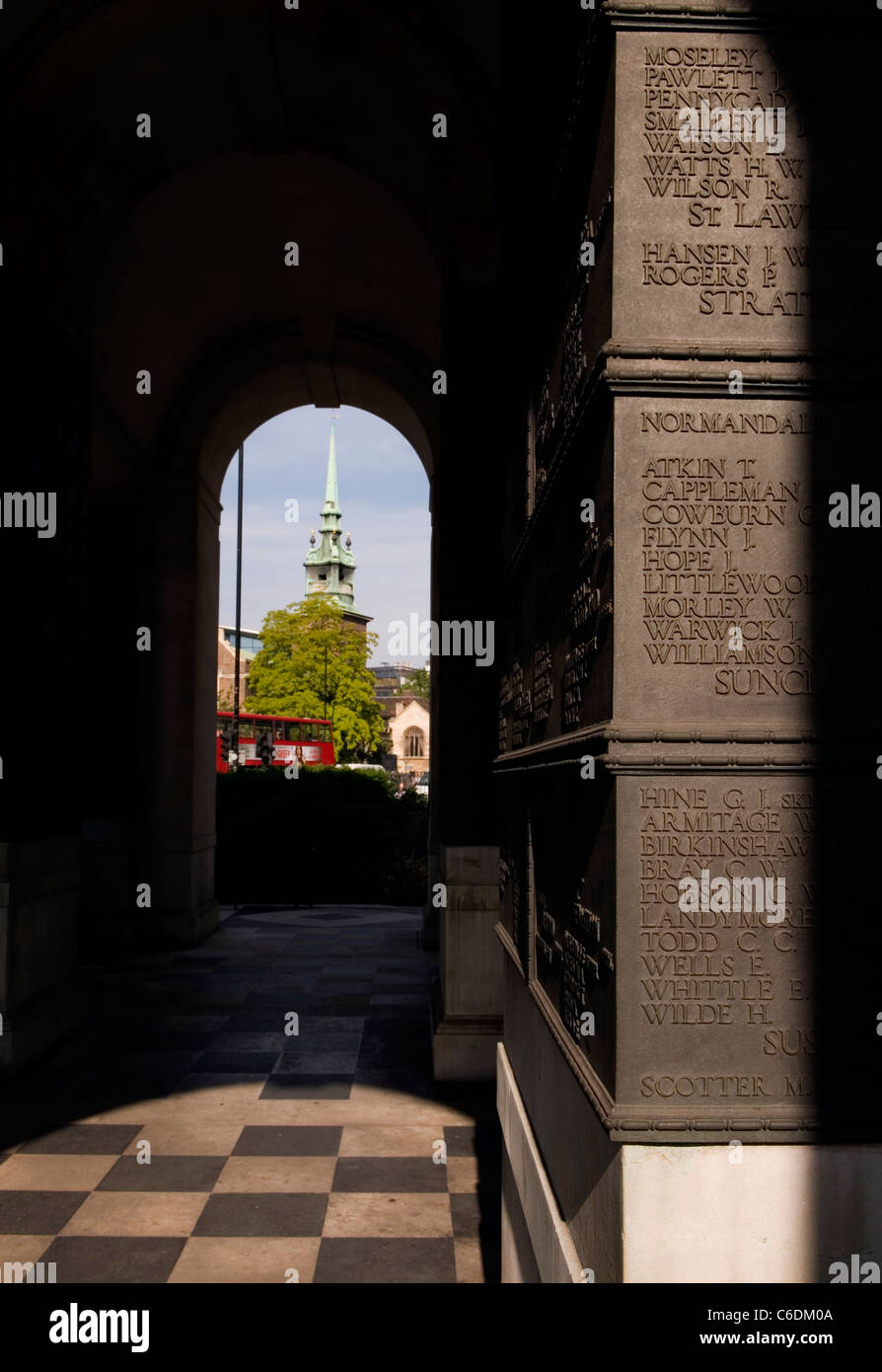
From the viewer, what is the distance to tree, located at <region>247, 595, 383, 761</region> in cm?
5772

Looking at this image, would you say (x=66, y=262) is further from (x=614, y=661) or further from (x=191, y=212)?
(x=614, y=661)

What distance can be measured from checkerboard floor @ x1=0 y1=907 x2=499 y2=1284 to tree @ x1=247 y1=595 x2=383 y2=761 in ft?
151

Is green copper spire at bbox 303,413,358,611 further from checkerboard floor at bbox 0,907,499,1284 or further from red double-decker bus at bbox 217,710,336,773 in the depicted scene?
checkerboard floor at bbox 0,907,499,1284

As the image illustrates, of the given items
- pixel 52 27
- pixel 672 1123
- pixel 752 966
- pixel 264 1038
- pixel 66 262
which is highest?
pixel 52 27

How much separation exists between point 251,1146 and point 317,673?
51.3 meters

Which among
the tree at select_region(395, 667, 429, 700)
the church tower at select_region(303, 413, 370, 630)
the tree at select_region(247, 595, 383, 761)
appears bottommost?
the tree at select_region(247, 595, 383, 761)

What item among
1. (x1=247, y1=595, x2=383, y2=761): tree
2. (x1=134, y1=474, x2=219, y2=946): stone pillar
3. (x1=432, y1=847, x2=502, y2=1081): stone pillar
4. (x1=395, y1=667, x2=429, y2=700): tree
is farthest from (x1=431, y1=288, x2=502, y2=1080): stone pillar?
(x1=395, y1=667, x2=429, y2=700): tree

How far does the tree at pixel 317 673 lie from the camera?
57.7m

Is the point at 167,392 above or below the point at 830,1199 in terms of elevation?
above

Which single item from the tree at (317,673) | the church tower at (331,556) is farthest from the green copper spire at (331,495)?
the tree at (317,673)

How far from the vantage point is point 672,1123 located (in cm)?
200

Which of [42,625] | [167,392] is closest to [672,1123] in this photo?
[42,625]

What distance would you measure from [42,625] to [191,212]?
18.6 ft

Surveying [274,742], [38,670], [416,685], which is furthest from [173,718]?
[416,685]
